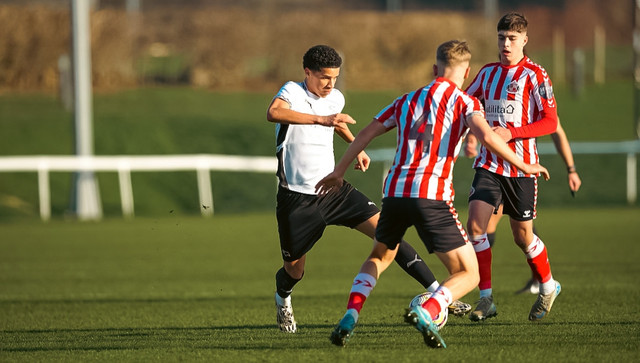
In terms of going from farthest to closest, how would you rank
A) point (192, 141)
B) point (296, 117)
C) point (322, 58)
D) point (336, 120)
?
point (192, 141) → point (322, 58) → point (296, 117) → point (336, 120)

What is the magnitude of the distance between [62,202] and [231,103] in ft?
37.0

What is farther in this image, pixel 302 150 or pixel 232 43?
pixel 232 43

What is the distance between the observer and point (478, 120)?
19.4 ft

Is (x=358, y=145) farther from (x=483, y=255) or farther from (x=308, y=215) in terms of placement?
(x=483, y=255)

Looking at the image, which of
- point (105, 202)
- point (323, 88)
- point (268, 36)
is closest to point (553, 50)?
point (268, 36)

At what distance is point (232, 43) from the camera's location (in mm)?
35406

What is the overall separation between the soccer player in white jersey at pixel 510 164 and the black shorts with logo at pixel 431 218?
1448 millimetres

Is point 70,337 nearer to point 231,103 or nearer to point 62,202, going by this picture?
point 62,202

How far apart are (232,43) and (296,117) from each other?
29279 millimetres

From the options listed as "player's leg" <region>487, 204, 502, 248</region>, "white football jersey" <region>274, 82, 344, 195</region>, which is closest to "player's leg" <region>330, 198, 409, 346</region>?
"white football jersey" <region>274, 82, 344, 195</region>

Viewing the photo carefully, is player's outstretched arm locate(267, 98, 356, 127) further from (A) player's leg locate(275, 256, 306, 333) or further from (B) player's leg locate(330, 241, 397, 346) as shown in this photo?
(A) player's leg locate(275, 256, 306, 333)

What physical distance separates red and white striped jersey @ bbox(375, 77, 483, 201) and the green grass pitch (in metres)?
0.96

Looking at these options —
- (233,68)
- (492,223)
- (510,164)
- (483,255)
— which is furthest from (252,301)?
(233,68)

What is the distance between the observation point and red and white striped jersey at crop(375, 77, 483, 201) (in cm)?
595
